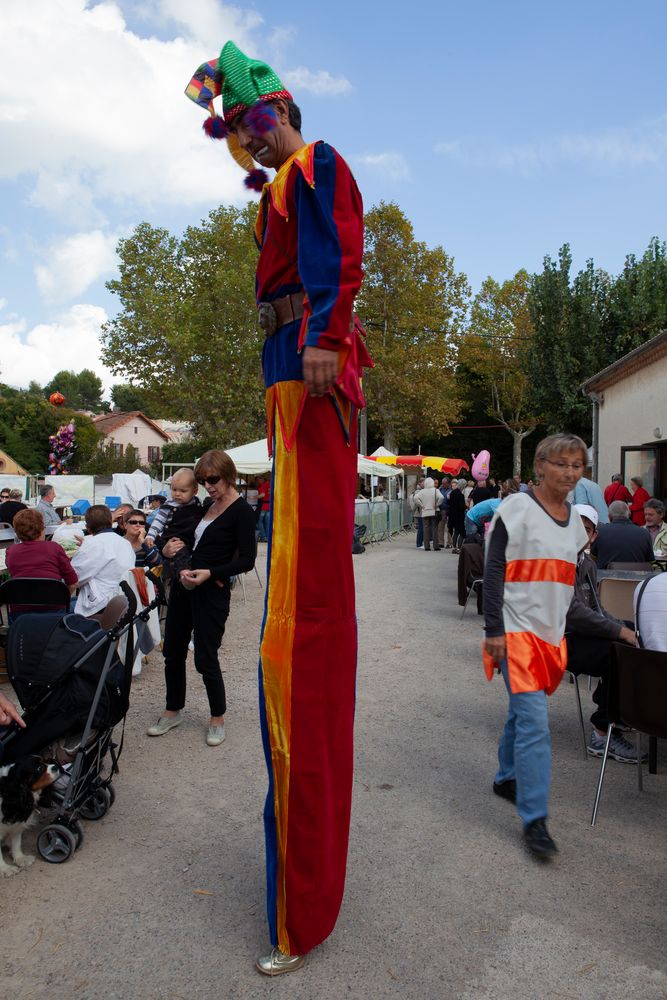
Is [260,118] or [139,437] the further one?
[139,437]

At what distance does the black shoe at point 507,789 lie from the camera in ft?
12.9

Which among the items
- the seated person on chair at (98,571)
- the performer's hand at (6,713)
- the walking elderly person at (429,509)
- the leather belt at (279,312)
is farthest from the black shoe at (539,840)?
the walking elderly person at (429,509)

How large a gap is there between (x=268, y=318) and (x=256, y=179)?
58 centimetres

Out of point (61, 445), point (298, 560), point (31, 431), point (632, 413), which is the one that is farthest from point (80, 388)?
point (298, 560)

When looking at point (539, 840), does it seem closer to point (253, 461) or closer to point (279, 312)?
point (279, 312)

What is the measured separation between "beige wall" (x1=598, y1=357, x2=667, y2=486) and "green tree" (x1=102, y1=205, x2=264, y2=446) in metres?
14.1

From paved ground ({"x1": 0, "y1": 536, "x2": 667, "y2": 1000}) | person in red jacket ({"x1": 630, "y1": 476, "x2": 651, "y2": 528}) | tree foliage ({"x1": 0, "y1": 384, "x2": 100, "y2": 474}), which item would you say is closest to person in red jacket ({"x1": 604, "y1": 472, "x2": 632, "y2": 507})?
person in red jacket ({"x1": 630, "y1": 476, "x2": 651, "y2": 528})

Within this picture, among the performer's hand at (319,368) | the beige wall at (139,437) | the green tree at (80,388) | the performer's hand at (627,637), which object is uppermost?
the green tree at (80,388)

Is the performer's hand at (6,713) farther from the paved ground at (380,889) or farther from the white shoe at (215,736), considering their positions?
the white shoe at (215,736)

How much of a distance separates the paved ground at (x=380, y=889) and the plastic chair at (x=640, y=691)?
53 cm

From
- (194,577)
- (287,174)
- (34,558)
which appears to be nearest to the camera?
(287,174)

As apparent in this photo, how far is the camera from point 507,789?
396cm

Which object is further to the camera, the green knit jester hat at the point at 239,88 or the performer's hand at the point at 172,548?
the performer's hand at the point at 172,548

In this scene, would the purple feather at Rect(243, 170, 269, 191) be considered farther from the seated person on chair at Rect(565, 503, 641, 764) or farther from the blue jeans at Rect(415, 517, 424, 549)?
the blue jeans at Rect(415, 517, 424, 549)
